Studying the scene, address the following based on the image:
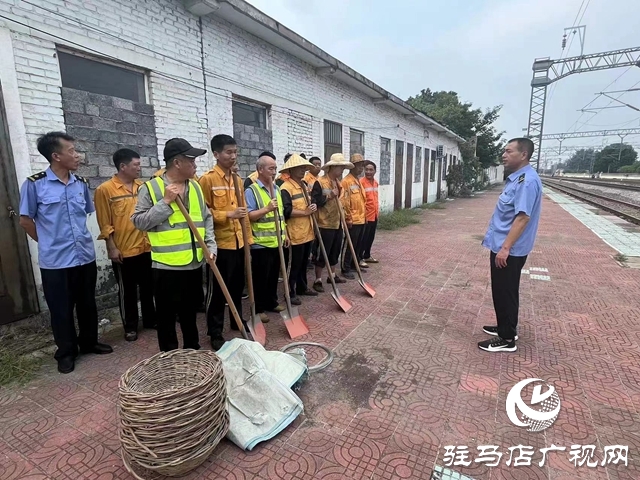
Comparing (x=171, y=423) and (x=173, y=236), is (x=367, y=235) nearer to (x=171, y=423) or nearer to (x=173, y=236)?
(x=173, y=236)

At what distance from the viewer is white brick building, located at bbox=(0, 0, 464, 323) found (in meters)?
3.15

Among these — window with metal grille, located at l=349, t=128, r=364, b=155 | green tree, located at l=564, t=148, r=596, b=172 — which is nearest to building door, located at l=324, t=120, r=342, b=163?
window with metal grille, located at l=349, t=128, r=364, b=155

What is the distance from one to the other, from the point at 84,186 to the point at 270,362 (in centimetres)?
208

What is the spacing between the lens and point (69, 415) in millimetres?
2256

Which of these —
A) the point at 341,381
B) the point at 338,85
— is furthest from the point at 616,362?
the point at 338,85

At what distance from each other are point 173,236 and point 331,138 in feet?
20.9

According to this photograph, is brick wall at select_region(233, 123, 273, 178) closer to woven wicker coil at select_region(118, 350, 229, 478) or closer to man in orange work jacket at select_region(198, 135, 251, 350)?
man in orange work jacket at select_region(198, 135, 251, 350)

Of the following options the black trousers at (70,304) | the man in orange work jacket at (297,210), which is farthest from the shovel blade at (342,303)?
the black trousers at (70,304)

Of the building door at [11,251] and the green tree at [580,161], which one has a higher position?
the green tree at [580,161]

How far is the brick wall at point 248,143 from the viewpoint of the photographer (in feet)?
18.1

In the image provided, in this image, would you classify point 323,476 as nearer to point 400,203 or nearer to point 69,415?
point 69,415

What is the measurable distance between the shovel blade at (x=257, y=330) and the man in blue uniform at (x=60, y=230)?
A: 138 centimetres

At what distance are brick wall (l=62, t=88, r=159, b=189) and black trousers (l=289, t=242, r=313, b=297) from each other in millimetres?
2005

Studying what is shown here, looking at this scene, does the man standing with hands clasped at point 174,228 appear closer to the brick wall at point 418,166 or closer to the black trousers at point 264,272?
the black trousers at point 264,272
